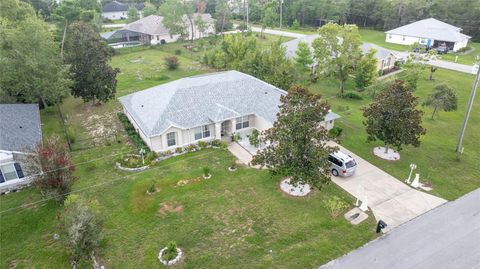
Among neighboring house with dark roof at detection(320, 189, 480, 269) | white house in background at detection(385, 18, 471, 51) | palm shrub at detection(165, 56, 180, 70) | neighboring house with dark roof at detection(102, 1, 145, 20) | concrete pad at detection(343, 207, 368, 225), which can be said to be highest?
neighboring house with dark roof at detection(102, 1, 145, 20)

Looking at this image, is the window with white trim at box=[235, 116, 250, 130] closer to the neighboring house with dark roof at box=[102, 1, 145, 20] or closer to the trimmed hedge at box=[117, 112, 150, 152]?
the trimmed hedge at box=[117, 112, 150, 152]

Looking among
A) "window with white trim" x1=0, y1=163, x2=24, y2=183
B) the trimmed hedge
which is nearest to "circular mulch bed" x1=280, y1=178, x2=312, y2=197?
the trimmed hedge

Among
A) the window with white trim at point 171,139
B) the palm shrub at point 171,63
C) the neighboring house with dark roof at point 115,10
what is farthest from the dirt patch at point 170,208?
the neighboring house with dark roof at point 115,10

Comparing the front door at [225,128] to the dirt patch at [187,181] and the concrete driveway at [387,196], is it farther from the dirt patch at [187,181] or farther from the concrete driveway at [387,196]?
the concrete driveway at [387,196]

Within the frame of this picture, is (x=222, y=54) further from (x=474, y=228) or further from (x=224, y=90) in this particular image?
(x=474, y=228)

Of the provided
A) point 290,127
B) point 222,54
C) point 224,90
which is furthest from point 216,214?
A: point 222,54

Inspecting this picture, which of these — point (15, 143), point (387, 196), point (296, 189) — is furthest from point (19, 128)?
point (387, 196)
